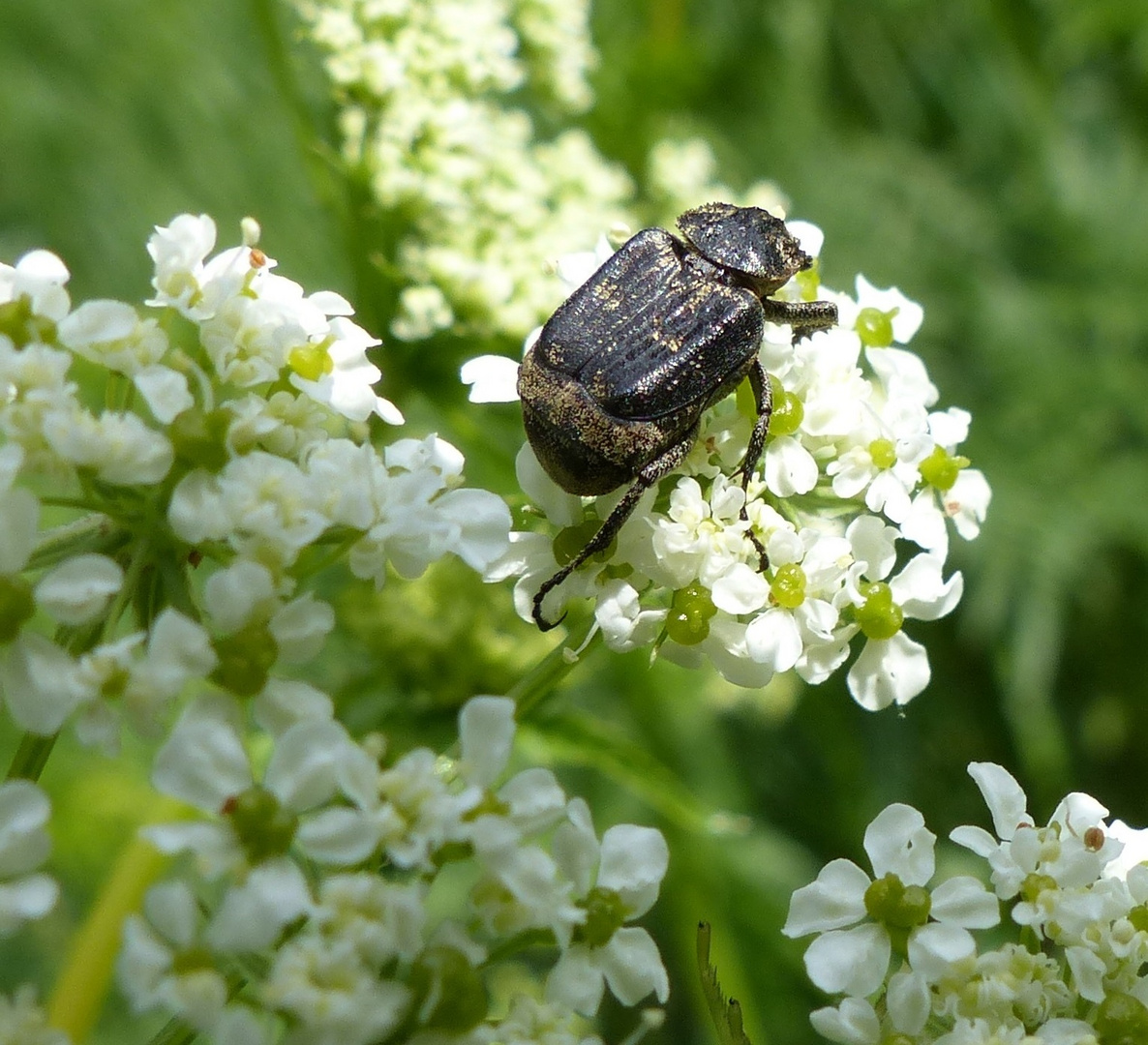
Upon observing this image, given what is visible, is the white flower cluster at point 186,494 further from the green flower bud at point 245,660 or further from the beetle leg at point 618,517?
the beetle leg at point 618,517

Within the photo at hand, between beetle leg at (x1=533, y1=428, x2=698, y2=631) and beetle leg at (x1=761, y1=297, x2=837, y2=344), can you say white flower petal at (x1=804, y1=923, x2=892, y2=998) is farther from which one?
beetle leg at (x1=761, y1=297, x2=837, y2=344)

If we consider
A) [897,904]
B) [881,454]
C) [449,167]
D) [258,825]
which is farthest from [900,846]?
[449,167]

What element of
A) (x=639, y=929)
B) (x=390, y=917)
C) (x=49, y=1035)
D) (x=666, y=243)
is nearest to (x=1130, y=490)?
(x=666, y=243)

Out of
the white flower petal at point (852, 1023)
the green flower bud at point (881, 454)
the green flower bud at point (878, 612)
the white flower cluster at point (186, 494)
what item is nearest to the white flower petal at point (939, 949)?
the white flower petal at point (852, 1023)

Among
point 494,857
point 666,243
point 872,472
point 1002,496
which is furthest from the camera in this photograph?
point 1002,496

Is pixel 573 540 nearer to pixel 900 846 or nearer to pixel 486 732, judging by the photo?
pixel 486 732

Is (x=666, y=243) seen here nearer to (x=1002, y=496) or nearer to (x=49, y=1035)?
(x=49, y=1035)

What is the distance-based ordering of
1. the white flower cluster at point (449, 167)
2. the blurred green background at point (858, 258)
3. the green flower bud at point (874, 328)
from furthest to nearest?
the blurred green background at point (858, 258) < the white flower cluster at point (449, 167) < the green flower bud at point (874, 328)

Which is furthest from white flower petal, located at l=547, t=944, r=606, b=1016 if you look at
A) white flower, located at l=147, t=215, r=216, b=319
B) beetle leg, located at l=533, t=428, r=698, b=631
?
white flower, located at l=147, t=215, r=216, b=319
